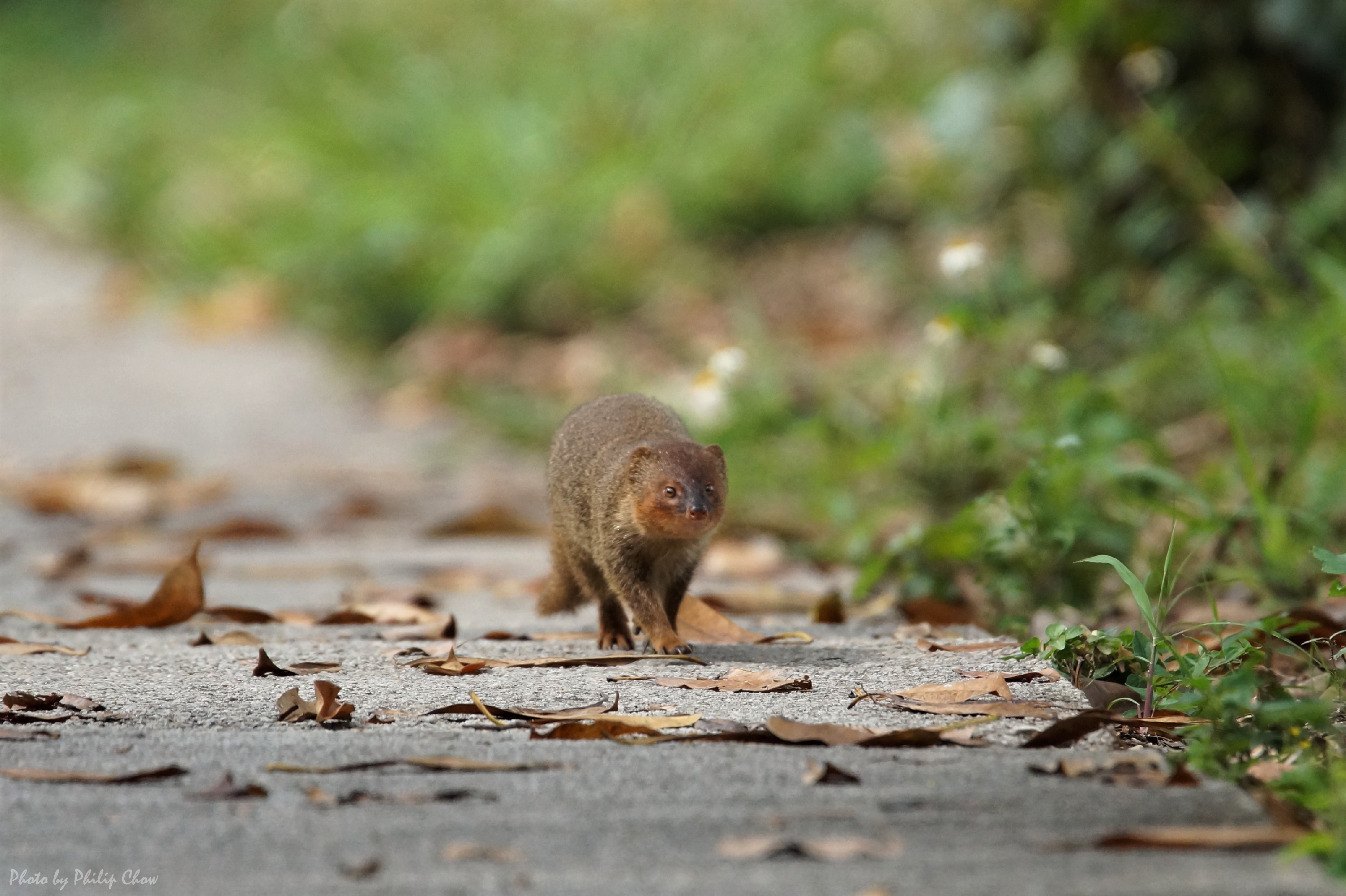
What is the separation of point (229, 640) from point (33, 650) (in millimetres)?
428

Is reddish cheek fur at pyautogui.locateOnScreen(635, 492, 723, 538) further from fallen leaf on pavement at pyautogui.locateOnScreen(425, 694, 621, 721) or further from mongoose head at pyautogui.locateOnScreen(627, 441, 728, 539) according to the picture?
fallen leaf on pavement at pyautogui.locateOnScreen(425, 694, 621, 721)

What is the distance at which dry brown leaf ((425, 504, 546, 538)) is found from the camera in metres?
6.18

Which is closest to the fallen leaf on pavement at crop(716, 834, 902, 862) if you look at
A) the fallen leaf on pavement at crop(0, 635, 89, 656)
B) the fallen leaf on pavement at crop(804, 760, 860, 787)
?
the fallen leaf on pavement at crop(804, 760, 860, 787)

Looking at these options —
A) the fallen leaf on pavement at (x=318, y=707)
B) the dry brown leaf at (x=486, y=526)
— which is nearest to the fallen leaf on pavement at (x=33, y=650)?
the fallen leaf on pavement at (x=318, y=707)

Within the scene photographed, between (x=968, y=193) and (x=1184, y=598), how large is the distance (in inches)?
164

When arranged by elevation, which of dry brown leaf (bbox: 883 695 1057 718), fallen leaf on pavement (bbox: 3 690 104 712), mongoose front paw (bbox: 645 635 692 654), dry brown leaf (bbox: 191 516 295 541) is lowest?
dry brown leaf (bbox: 883 695 1057 718)

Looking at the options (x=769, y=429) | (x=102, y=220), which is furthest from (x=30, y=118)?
(x=769, y=429)

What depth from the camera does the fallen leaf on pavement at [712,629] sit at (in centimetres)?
389

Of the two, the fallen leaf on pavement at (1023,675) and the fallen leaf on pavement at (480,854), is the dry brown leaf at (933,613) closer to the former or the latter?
the fallen leaf on pavement at (1023,675)

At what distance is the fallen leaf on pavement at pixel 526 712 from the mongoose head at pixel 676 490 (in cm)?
83

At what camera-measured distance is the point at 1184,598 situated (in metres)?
4.91

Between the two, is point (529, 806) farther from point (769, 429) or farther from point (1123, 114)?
point (1123, 114)

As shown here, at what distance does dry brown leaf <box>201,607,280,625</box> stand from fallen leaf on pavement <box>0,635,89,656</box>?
1.66 ft

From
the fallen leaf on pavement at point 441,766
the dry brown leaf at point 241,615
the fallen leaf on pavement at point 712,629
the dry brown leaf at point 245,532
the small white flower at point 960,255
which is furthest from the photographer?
the dry brown leaf at point 245,532
